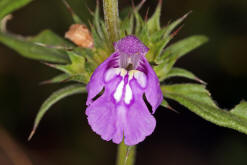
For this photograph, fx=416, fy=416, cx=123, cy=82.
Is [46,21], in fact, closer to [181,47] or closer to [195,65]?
[195,65]

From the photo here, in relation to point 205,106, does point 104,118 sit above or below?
above

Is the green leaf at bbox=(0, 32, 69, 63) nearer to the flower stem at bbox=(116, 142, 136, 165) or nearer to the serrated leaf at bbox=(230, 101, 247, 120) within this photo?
the flower stem at bbox=(116, 142, 136, 165)

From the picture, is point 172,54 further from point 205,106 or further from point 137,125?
point 137,125

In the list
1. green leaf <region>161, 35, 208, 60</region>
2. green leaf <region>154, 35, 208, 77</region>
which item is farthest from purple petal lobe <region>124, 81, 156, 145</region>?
green leaf <region>161, 35, 208, 60</region>

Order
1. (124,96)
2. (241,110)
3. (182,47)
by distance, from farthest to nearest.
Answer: (182,47) → (241,110) → (124,96)

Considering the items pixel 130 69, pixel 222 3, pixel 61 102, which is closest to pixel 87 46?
pixel 130 69

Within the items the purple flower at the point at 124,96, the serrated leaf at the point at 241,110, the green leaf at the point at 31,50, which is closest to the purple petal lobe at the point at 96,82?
the purple flower at the point at 124,96

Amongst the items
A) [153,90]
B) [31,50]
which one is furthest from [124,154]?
[31,50]
